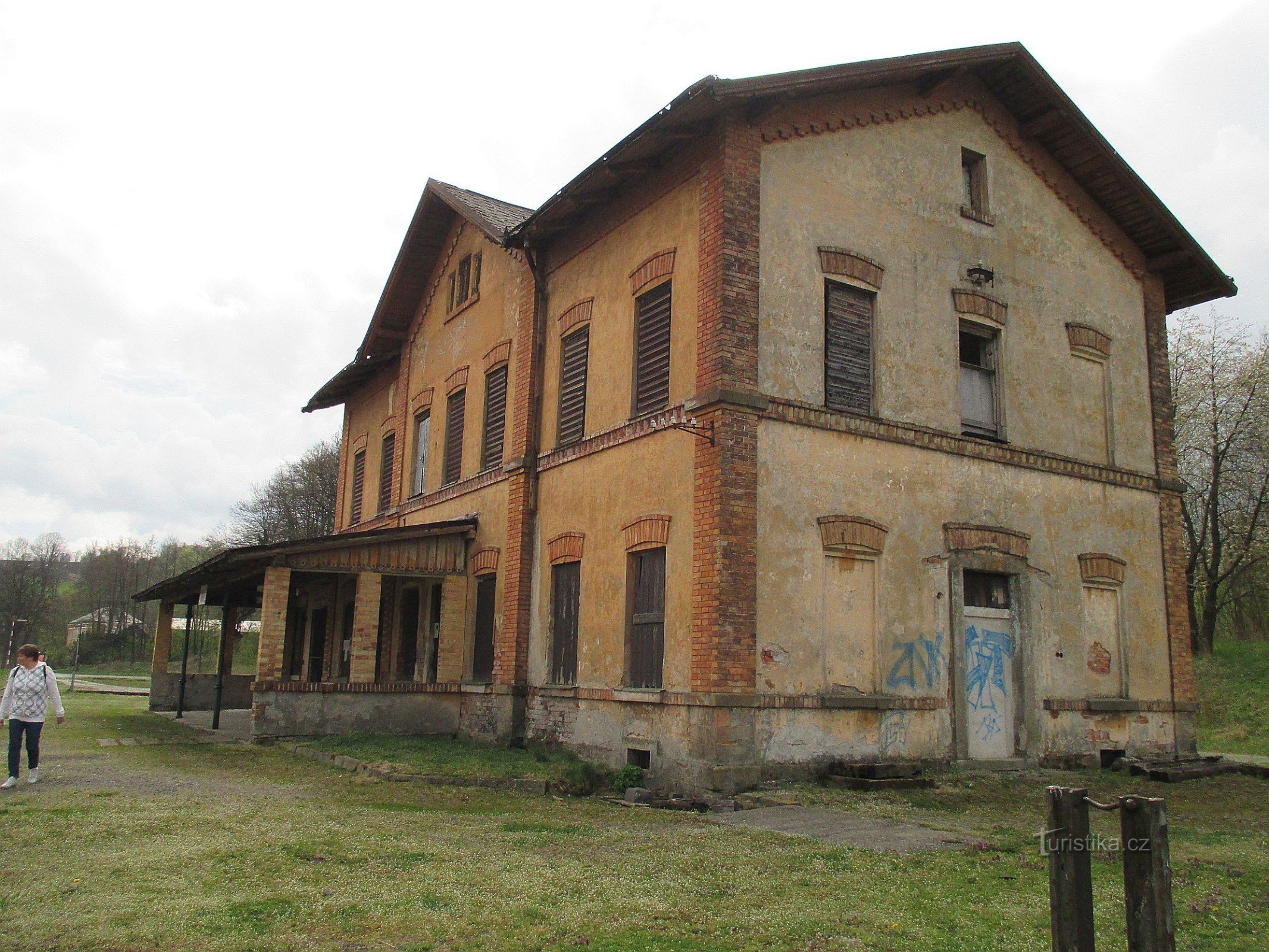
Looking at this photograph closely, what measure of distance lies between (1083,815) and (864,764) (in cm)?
769

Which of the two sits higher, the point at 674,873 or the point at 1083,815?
the point at 1083,815

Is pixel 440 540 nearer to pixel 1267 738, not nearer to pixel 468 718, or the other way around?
pixel 468 718

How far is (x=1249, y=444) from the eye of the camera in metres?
26.8

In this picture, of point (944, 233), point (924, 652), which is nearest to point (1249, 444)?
point (944, 233)

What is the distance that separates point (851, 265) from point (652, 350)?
2804 millimetres

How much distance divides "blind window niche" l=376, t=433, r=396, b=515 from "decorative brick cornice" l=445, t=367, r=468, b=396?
3735mm

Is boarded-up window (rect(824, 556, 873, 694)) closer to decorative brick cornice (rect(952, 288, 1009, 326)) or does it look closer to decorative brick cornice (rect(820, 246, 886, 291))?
decorative brick cornice (rect(820, 246, 886, 291))

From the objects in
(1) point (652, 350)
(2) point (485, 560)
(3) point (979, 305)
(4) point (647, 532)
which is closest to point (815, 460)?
(4) point (647, 532)

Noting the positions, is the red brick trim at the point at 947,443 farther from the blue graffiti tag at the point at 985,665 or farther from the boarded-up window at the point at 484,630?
the boarded-up window at the point at 484,630

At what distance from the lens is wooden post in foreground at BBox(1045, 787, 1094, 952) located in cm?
429

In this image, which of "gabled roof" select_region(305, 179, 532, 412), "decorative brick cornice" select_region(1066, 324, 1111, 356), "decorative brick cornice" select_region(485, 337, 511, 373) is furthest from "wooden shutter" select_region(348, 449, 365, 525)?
"decorative brick cornice" select_region(1066, 324, 1111, 356)

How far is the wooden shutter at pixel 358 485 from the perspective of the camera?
25031 millimetres

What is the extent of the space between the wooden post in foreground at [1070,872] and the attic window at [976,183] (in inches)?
477

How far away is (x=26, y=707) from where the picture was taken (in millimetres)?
10555
